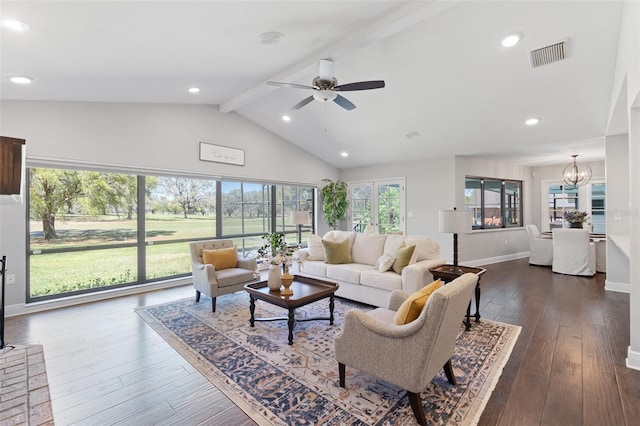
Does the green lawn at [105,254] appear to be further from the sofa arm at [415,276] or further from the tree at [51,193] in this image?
the sofa arm at [415,276]

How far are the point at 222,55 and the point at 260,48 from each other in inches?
16.7

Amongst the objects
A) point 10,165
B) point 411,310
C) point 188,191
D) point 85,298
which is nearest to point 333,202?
point 188,191

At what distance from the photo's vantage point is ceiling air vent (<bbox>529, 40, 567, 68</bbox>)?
3339 millimetres

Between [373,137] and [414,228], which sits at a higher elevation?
[373,137]

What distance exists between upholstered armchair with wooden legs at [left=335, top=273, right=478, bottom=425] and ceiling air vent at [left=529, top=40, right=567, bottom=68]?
301 cm

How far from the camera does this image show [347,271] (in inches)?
167

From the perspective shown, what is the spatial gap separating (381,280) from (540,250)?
5251 millimetres

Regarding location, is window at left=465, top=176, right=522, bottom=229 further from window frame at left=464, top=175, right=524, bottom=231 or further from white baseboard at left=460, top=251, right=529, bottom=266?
white baseboard at left=460, top=251, right=529, bottom=266

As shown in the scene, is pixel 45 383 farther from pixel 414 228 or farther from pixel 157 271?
pixel 414 228

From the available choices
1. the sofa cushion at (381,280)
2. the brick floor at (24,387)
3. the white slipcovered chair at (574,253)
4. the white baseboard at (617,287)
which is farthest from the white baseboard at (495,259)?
the brick floor at (24,387)

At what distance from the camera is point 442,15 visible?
3.10 metres

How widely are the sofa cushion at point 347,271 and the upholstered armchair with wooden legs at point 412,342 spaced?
191 centimetres

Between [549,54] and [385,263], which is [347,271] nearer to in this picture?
[385,263]

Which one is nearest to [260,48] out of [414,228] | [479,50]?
[479,50]
